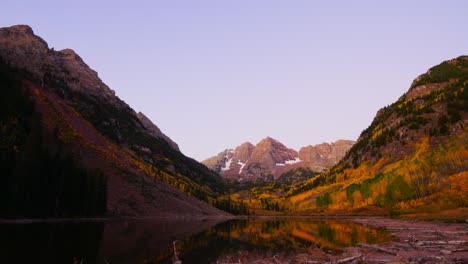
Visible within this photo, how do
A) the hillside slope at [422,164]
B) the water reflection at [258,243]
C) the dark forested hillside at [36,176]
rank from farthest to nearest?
the hillside slope at [422,164]
the dark forested hillside at [36,176]
the water reflection at [258,243]

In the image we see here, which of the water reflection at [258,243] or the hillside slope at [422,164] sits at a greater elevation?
the hillside slope at [422,164]

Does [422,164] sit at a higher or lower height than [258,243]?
higher

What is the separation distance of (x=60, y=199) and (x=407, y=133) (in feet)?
598

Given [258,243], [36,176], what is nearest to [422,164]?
[258,243]

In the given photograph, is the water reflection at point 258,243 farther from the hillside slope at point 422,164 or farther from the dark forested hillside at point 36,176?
the dark forested hillside at point 36,176

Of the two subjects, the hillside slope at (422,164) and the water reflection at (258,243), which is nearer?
the water reflection at (258,243)

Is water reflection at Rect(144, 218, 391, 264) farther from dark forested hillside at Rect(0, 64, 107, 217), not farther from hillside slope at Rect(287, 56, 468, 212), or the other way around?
dark forested hillside at Rect(0, 64, 107, 217)

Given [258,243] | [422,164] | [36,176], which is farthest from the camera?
[422,164]

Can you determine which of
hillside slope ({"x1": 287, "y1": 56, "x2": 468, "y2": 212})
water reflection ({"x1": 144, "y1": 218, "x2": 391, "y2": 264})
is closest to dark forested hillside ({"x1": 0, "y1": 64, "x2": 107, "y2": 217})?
water reflection ({"x1": 144, "y1": 218, "x2": 391, "y2": 264})

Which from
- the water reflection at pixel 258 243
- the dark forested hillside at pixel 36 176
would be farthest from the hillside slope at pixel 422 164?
the dark forested hillside at pixel 36 176

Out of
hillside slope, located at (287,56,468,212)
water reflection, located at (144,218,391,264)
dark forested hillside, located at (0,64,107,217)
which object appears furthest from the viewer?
hillside slope, located at (287,56,468,212)

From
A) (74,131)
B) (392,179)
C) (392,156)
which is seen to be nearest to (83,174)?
(74,131)

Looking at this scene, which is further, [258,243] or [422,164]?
[422,164]

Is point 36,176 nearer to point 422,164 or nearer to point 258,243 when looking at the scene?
point 258,243
